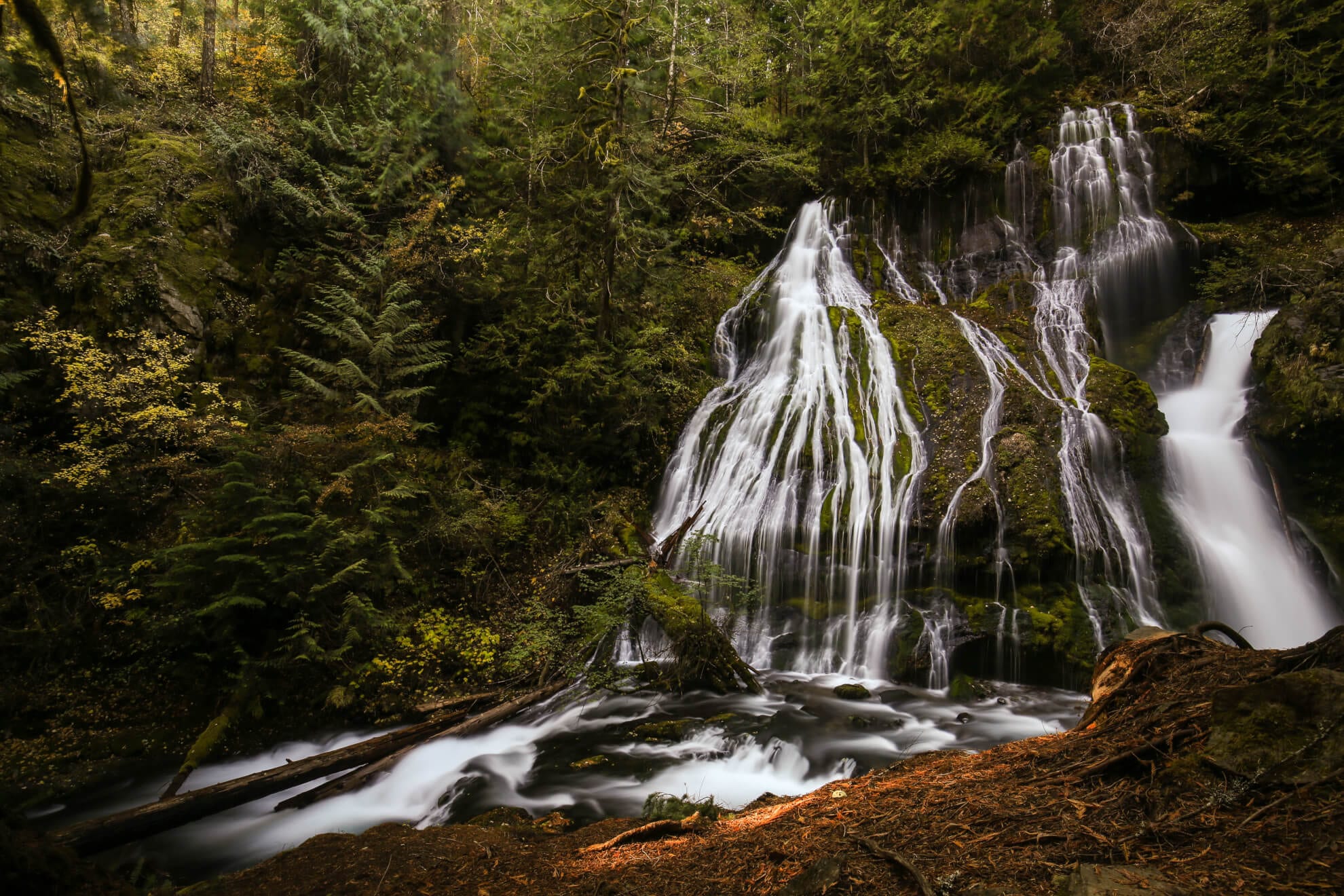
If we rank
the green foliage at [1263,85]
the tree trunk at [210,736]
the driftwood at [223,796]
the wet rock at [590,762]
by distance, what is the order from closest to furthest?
1. the driftwood at [223,796]
2. the tree trunk at [210,736]
3. the wet rock at [590,762]
4. the green foliage at [1263,85]

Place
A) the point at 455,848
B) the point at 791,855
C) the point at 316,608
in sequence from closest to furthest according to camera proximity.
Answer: the point at 791,855 < the point at 455,848 < the point at 316,608

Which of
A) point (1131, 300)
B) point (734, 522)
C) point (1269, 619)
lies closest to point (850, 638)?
point (734, 522)

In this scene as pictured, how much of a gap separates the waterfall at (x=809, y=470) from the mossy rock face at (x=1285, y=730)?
5.80m

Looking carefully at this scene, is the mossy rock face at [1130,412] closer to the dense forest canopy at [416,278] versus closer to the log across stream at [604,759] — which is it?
the dense forest canopy at [416,278]

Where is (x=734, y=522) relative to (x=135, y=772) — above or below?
above

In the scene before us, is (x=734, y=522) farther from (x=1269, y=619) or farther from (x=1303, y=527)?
(x=1303, y=527)

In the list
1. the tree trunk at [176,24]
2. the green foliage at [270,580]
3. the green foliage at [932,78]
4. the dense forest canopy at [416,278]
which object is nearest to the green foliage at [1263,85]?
the dense forest canopy at [416,278]

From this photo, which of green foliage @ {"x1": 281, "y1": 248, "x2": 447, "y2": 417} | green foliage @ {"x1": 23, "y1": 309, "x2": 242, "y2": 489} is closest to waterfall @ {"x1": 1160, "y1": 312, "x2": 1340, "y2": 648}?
green foliage @ {"x1": 281, "y1": 248, "x2": 447, "y2": 417}

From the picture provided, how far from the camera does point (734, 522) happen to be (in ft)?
31.4

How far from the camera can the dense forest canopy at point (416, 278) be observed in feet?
21.9

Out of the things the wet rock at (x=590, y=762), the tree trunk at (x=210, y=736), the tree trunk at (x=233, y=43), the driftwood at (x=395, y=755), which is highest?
the tree trunk at (x=233, y=43)

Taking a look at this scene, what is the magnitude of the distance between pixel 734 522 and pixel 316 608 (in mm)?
6006

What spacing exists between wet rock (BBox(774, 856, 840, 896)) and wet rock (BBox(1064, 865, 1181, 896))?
0.86 m

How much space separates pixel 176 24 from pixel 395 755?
71.2 feet
